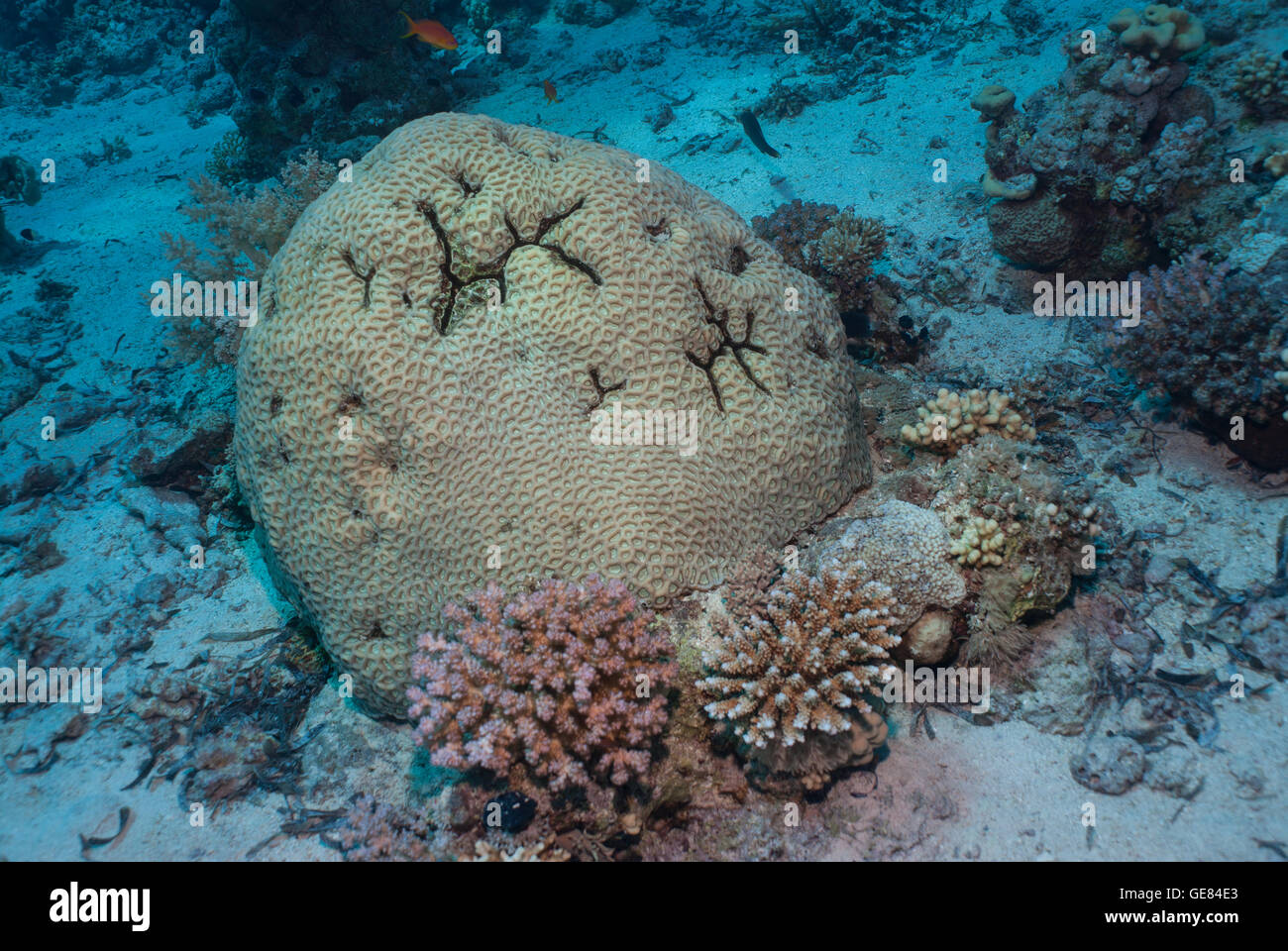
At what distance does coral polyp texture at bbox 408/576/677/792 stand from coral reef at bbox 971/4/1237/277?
609 centimetres

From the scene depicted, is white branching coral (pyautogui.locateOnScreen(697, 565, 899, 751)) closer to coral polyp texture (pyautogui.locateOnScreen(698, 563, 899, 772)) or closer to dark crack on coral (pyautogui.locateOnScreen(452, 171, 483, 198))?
coral polyp texture (pyautogui.locateOnScreen(698, 563, 899, 772))

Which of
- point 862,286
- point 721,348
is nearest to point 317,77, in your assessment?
point 862,286

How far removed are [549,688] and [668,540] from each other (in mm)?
1074

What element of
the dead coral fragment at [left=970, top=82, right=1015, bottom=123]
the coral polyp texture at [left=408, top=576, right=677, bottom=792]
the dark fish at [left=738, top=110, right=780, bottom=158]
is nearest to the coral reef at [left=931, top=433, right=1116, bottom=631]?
the coral polyp texture at [left=408, top=576, right=677, bottom=792]

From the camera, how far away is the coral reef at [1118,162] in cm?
594

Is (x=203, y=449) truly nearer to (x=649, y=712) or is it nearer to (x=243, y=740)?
(x=243, y=740)

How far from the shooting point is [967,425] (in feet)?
14.8

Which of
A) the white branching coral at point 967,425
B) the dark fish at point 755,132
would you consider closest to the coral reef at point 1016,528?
the white branching coral at point 967,425

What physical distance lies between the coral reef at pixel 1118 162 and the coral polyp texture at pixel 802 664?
5.17 metres

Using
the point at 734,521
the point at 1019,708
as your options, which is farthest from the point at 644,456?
the point at 1019,708

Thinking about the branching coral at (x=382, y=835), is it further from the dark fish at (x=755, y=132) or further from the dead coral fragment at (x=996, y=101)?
the dark fish at (x=755, y=132)

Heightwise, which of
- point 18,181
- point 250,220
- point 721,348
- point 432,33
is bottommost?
point 721,348

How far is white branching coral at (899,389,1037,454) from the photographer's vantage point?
14.8 feet

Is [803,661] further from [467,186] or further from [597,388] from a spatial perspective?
[467,186]
